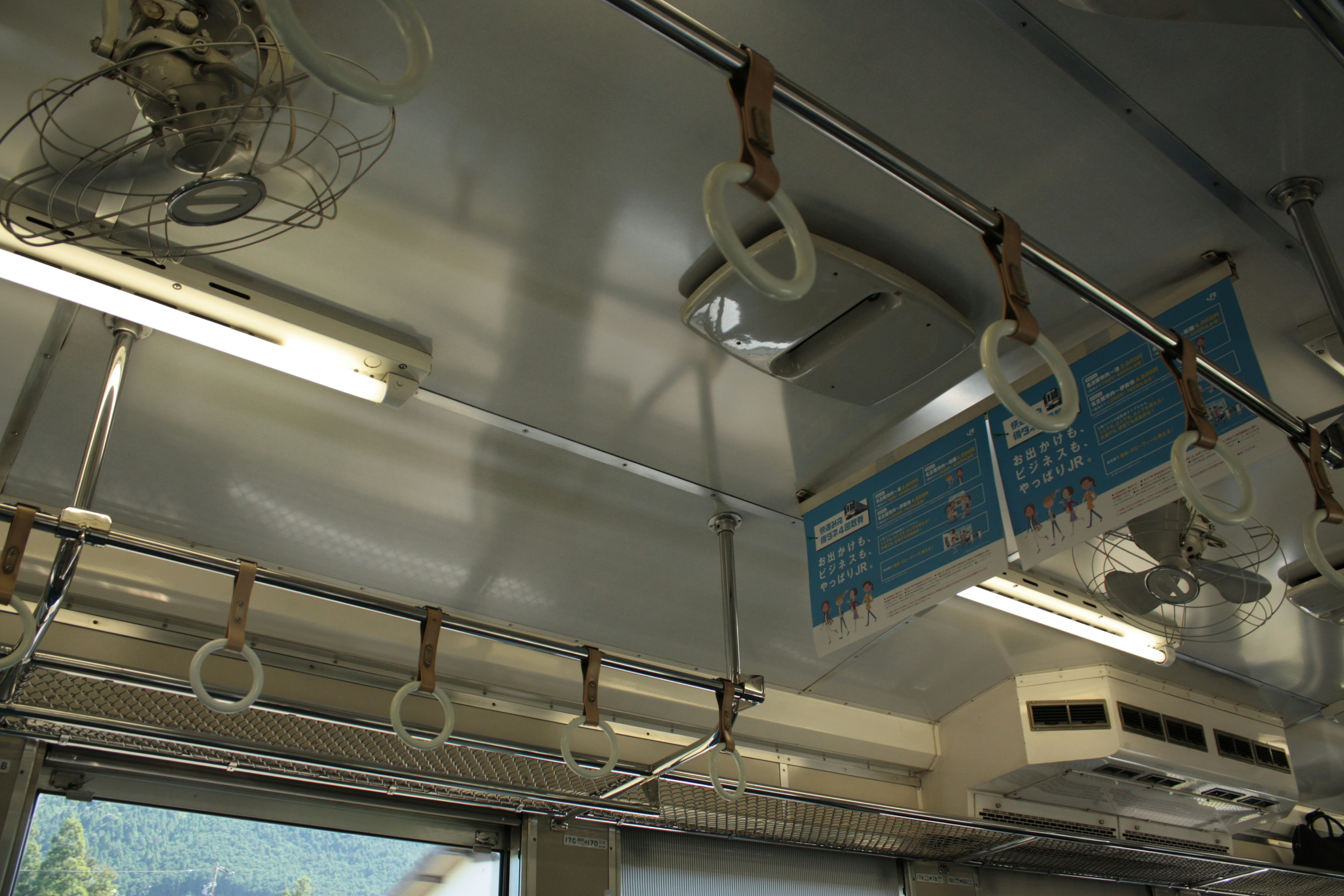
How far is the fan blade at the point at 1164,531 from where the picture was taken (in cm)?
371

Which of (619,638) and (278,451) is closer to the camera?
(278,451)

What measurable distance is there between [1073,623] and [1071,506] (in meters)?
1.92

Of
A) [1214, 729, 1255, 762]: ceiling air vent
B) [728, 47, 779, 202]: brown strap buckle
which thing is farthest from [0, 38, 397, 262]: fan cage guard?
[1214, 729, 1255, 762]: ceiling air vent

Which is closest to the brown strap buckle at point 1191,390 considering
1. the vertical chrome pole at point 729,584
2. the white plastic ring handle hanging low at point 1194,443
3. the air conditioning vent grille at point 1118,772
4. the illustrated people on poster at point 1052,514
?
the white plastic ring handle hanging low at point 1194,443

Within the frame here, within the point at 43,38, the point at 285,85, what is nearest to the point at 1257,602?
the point at 285,85

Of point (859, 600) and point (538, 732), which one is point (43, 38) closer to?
point (859, 600)

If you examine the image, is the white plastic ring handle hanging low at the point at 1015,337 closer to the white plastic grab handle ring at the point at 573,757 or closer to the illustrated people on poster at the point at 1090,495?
the illustrated people on poster at the point at 1090,495

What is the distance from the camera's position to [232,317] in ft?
8.86

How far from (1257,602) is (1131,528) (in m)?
1.78

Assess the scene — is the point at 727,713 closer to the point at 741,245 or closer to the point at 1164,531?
the point at 1164,531

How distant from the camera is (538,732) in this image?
470 cm

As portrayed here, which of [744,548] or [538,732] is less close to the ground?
[744,548]

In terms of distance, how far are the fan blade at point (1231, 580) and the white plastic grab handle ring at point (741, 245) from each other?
9.42 feet

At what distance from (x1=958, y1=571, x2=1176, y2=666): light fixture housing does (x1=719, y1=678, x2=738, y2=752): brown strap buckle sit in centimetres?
118
